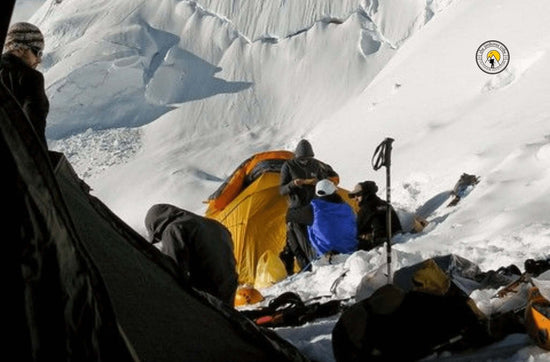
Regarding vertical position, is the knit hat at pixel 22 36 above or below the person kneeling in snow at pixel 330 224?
above

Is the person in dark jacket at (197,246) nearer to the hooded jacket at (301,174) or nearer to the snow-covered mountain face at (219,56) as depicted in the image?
the hooded jacket at (301,174)

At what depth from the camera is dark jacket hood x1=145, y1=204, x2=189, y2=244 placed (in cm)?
382

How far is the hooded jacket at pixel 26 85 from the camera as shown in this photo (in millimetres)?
2959

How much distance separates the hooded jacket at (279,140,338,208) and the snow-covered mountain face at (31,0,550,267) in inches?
155

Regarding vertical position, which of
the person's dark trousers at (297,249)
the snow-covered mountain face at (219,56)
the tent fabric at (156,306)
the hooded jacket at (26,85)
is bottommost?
the person's dark trousers at (297,249)

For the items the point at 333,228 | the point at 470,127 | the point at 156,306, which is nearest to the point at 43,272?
the point at 156,306

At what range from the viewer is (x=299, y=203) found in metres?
7.00

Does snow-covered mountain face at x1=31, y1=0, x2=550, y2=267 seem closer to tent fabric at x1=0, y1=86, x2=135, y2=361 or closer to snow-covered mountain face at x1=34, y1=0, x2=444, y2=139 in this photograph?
snow-covered mountain face at x1=34, y1=0, x2=444, y2=139

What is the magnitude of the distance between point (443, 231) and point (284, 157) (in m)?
2.70

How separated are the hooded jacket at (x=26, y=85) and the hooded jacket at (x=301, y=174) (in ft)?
13.4

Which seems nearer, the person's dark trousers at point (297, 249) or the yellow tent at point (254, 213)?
the person's dark trousers at point (297, 249)

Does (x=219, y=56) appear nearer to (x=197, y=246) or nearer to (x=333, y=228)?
(x=333, y=228)

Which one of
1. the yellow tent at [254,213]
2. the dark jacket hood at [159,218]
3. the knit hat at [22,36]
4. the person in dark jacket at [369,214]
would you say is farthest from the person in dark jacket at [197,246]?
the yellow tent at [254,213]

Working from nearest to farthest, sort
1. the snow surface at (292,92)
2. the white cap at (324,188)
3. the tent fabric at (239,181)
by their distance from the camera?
the white cap at (324,188), the tent fabric at (239,181), the snow surface at (292,92)
